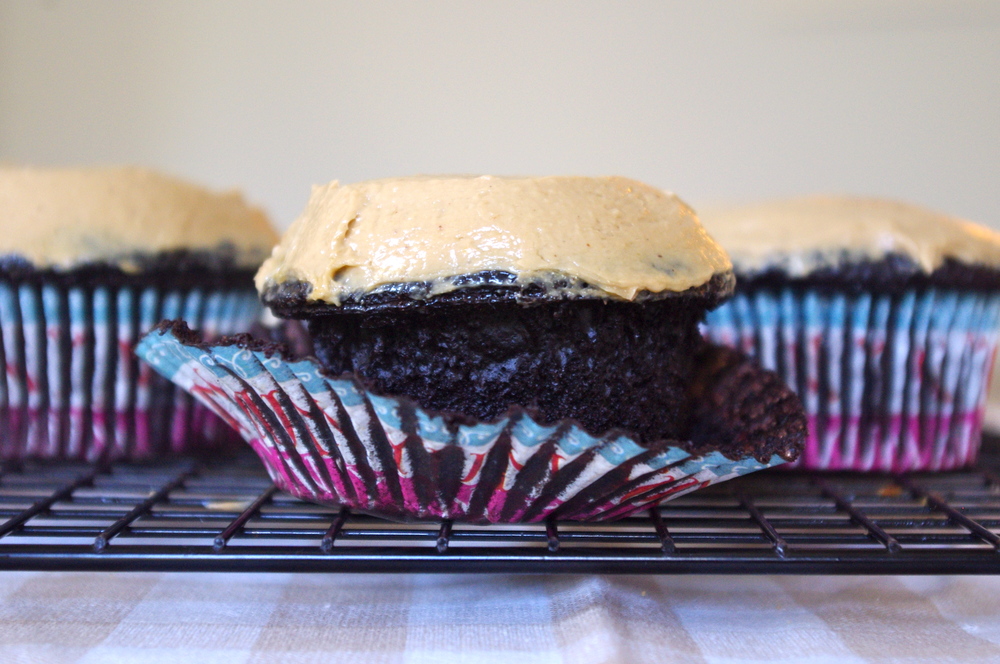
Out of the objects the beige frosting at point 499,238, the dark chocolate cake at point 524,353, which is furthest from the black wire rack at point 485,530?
the beige frosting at point 499,238

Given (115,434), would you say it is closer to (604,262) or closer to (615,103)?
(604,262)

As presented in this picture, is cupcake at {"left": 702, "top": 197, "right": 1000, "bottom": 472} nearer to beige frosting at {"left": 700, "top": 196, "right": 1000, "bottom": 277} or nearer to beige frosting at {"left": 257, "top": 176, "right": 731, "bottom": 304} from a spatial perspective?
beige frosting at {"left": 700, "top": 196, "right": 1000, "bottom": 277}

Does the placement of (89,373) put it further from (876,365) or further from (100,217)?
(876,365)

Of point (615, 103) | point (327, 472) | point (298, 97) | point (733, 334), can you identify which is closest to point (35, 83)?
point (298, 97)

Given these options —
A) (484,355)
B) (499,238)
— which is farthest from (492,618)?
(499,238)

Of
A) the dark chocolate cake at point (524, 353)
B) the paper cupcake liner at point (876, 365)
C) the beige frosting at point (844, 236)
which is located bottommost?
the paper cupcake liner at point (876, 365)

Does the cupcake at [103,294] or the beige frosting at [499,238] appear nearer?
the beige frosting at [499,238]

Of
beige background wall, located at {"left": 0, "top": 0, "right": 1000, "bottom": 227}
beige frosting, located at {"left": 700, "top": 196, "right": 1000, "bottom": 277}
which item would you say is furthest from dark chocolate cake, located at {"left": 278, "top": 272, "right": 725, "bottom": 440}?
beige background wall, located at {"left": 0, "top": 0, "right": 1000, "bottom": 227}

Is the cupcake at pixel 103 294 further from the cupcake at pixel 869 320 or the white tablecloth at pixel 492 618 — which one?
the cupcake at pixel 869 320
